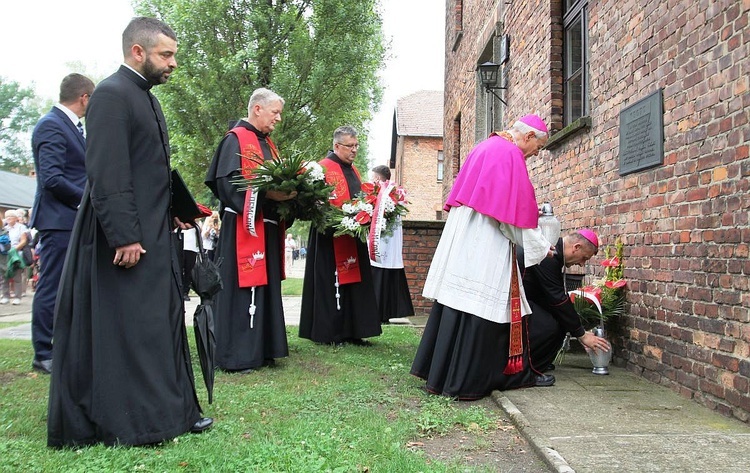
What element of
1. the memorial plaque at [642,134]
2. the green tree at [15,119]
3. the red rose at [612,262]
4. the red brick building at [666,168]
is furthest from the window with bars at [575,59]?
the green tree at [15,119]

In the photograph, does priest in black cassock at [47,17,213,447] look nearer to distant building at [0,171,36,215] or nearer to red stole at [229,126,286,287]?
red stole at [229,126,286,287]

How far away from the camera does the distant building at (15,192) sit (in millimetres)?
38781

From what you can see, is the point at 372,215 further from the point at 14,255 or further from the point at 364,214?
the point at 14,255

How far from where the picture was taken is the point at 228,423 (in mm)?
3865

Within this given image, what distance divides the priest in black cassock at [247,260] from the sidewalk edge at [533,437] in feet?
6.52

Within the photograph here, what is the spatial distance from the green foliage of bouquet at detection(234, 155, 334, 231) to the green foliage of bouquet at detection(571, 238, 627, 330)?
2308 millimetres

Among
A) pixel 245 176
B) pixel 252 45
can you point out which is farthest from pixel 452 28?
pixel 245 176

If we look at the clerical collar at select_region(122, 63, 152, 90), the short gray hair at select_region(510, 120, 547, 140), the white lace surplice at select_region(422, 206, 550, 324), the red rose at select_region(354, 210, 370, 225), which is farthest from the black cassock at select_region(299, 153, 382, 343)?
the clerical collar at select_region(122, 63, 152, 90)

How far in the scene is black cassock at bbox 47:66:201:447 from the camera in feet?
10.9

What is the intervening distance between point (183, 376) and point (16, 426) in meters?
1.03

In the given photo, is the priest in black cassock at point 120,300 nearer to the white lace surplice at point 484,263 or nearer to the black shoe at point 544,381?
the white lace surplice at point 484,263

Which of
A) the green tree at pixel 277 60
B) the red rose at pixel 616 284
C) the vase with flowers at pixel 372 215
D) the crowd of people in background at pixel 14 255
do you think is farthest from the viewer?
the green tree at pixel 277 60

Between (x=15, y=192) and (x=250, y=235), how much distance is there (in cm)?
4281

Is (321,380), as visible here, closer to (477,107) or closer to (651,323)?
(651,323)
